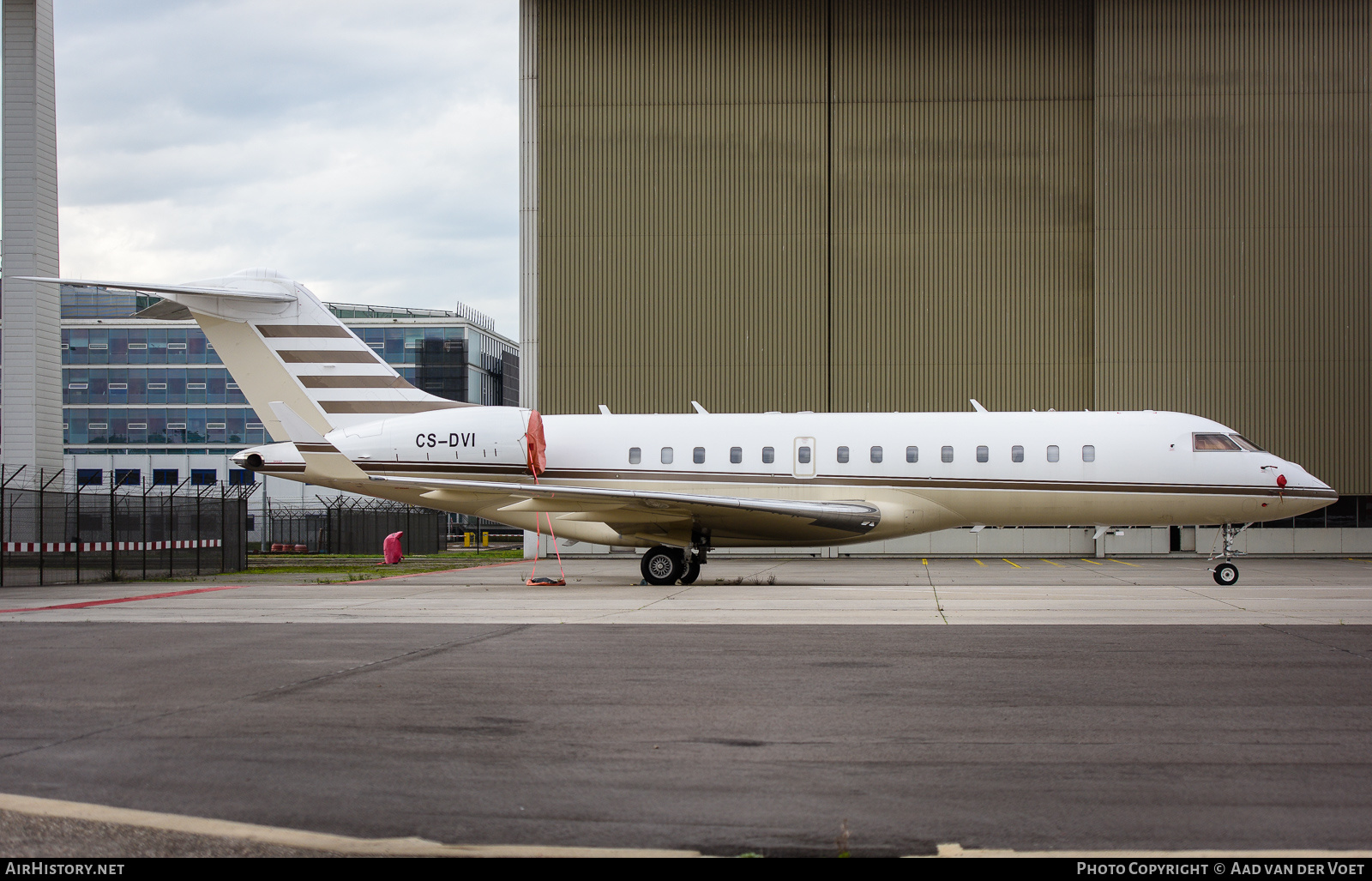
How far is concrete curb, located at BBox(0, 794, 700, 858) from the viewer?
4430 mm

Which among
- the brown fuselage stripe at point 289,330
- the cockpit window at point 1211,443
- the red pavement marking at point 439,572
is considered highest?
the brown fuselage stripe at point 289,330

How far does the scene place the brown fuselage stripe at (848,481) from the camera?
20531mm

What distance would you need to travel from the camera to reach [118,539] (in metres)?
26.3

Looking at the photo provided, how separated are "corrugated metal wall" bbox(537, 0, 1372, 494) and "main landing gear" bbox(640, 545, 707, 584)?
47.9 feet

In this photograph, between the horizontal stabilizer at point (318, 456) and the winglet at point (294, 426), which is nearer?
the horizontal stabilizer at point (318, 456)

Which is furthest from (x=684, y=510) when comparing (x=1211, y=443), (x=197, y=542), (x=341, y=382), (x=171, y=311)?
(x=197, y=542)

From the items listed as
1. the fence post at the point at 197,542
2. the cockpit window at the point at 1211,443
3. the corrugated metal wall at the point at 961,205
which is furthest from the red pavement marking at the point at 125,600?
the corrugated metal wall at the point at 961,205

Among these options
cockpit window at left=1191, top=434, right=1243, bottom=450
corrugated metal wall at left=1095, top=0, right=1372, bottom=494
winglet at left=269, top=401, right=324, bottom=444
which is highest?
corrugated metal wall at left=1095, top=0, right=1372, bottom=494

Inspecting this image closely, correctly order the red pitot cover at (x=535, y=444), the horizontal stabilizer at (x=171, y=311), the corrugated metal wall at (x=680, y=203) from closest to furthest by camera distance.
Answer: the red pitot cover at (x=535, y=444) < the horizontal stabilizer at (x=171, y=311) < the corrugated metal wall at (x=680, y=203)

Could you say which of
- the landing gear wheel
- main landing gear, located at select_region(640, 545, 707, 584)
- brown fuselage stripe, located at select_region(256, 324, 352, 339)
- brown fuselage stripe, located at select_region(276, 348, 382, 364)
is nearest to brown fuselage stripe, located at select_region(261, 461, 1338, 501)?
main landing gear, located at select_region(640, 545, 707, 584)

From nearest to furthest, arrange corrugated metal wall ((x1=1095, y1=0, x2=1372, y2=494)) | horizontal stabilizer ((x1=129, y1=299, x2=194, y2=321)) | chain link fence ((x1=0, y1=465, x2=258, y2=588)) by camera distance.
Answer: horizontal stabilizer ((x1=129, y1=299, x2=194, y2=321)) → chain link fence ((x1=0, y1=465, x2=258, y2=588)) → corrugated metal wall ((x1=1095, y1=0, x2=1372, y2=494))

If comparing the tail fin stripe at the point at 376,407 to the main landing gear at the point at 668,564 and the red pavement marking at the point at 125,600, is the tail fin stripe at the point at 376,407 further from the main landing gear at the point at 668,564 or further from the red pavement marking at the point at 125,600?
the main landing gear at the point at 668,564

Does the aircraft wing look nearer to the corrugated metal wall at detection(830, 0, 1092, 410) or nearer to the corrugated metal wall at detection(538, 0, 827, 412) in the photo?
the corrugated metal wall at detection(538, 0, 827, 412)

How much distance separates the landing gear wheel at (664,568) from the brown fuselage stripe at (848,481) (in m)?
1.50
